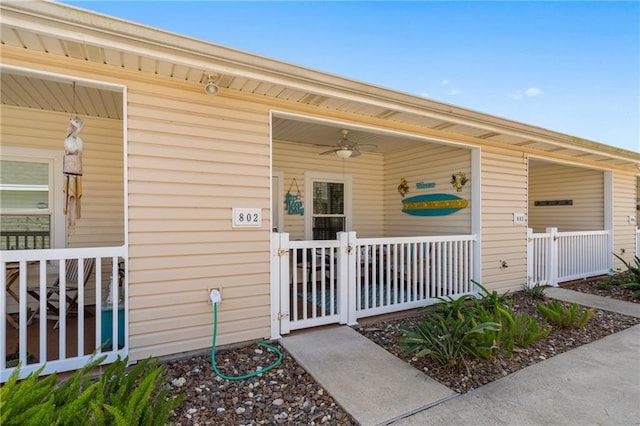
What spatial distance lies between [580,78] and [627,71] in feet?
3.30

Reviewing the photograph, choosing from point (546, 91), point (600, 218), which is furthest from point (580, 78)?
point (600, 218)

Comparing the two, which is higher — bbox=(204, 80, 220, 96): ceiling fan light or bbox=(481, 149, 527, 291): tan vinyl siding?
bbox=(204, 80, 220, 96): ceiling fan light

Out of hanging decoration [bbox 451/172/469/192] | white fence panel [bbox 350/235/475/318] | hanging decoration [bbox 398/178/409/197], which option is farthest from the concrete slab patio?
hanging decoration [bbox 398/178/409/197]

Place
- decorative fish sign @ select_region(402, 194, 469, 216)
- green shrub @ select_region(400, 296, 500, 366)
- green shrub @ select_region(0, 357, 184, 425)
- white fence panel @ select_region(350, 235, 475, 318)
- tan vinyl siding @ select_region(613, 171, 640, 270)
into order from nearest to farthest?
1. green shrub @ select_region(0, 357, 184, 425)
2. green shrub @ select_region(400, 296, 500, 366)
3. white fence panel @ select_region(350, 235, 475, 318)
4. decorative fish sign @ select_region(402, 194, 469, 216)
5. tan vinyl siding @ select_region(613, 171, 640, 270)

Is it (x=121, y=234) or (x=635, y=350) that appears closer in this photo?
(x=635, y=350)

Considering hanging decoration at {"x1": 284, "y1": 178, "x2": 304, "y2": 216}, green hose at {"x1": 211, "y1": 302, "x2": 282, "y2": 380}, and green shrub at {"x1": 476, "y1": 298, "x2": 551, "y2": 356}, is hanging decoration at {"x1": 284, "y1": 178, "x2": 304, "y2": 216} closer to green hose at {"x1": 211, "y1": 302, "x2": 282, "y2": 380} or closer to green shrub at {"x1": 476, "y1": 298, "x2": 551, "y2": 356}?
green hose at {"x1": 211, "y1": 302, "x2": 282, "y2": 380}

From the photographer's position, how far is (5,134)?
393cm

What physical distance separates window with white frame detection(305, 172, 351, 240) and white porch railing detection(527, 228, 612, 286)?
11.4ft

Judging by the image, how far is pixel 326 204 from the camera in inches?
248

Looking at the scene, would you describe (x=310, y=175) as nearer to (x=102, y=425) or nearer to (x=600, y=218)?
(x=102, y=425)

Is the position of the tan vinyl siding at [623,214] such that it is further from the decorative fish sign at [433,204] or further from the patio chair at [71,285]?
the patio chair at [71,285]

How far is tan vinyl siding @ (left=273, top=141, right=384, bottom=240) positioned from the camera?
584 cm

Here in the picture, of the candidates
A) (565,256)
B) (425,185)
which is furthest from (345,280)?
(565,256)

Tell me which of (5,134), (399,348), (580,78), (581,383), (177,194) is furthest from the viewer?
(580,78)
